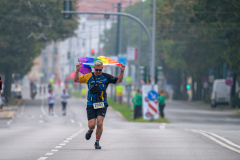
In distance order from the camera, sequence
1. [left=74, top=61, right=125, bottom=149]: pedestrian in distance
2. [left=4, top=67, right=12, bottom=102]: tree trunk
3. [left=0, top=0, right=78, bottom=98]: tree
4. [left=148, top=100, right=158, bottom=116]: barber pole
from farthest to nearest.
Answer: [left=4, top=67, right=12, bottom=102]: tree trunk → [left=0, top=0, right=78, bottom=98]: tree → [left=148, top=100, right=158, bottom=116]: barber pole → [left=74, top=61, right=125, bottom=149]: pedestrian in distance

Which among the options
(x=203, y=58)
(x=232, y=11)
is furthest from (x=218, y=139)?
(x=203, y=58)

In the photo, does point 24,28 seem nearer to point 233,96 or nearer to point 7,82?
point 7,82

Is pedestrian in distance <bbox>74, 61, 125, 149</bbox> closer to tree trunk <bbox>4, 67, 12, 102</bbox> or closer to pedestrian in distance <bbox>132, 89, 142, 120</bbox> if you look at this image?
pedestrian in distance <bbox>132, 89, 142, 120</bbox>

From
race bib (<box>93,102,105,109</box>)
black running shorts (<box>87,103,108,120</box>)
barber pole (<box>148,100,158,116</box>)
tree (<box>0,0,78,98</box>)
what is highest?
tree (<box>0,0,78,98</box>)

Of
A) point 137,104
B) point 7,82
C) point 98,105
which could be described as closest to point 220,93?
point 7,82

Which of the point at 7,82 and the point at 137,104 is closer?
the point at 137,104

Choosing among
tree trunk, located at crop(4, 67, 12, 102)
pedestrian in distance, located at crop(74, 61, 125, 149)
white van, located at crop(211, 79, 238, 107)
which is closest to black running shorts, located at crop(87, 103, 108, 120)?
pedestrian in distance, located at crop(74, 61, 125, 149)

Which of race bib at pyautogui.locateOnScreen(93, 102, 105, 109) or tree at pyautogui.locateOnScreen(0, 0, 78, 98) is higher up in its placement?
tree at pyautogui.locateOnScreen(0, 0, 78, 98)

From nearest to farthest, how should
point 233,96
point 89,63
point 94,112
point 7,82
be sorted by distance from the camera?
point 94,112 < point 89,63 < point 7,82 < point 233,96

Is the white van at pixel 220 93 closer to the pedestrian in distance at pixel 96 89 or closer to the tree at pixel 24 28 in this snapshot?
the tree at pixel 24 28

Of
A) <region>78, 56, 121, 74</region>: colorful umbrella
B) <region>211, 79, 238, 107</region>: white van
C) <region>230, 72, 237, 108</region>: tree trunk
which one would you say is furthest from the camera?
<region>211, 79, 238, 107</region>: white van

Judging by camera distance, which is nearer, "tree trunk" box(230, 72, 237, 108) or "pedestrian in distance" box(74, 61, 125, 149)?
"pedestrian in distance" box(74, 61, 125, 149)

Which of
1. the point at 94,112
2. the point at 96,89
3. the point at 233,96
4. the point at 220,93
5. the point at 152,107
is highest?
the point at 96,89

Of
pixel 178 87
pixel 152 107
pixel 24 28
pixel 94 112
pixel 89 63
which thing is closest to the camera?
pixel 94 112
